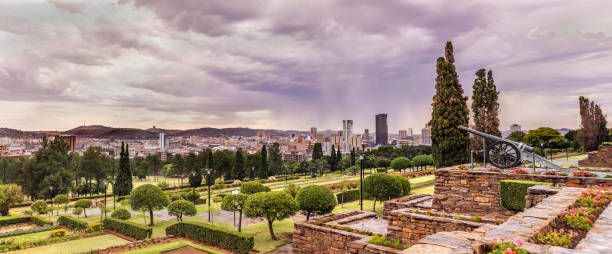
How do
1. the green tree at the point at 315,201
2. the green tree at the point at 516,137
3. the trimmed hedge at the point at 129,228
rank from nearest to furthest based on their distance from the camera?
the green tree at the point at 315,201 < the trimmed hedge at the point at 129,228 < the green tree at the point at 516,137

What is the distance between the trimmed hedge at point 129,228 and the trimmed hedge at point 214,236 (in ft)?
4.28

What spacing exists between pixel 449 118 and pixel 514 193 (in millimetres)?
15584

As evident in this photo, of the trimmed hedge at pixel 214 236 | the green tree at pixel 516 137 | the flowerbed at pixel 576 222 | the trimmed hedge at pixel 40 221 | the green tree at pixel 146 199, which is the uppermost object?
the green tree at pixel 516 137

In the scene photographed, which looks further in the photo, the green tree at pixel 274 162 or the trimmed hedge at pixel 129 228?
the green tree at pixel 274 162

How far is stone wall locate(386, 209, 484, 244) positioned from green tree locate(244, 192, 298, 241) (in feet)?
24.6

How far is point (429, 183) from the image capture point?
121 ft

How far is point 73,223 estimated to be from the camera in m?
22.3

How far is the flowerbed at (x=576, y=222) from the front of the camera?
4.52 meters

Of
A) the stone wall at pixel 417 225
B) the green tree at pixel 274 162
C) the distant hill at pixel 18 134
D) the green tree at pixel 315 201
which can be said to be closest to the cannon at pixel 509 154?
the stone wall at pixel 417 225

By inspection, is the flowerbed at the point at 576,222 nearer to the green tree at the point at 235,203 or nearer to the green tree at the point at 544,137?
the green tree at the point at 235,203

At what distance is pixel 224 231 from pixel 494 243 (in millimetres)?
14324

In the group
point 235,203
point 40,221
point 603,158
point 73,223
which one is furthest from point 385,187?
point 40,221

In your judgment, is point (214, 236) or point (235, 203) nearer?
point (214, 236)

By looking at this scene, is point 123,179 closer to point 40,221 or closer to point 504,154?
point 40,221
